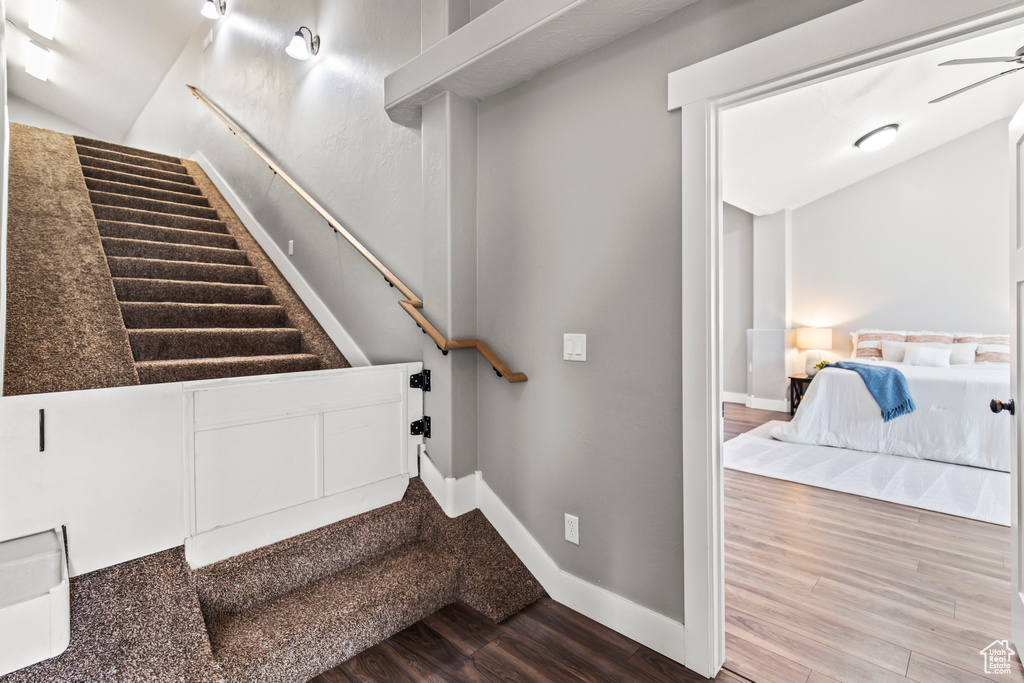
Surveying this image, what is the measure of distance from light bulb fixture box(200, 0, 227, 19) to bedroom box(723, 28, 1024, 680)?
4537mm

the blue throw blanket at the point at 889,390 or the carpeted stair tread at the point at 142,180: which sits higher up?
the carpeted stair tread at the point at 142,180

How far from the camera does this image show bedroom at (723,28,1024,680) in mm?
2062

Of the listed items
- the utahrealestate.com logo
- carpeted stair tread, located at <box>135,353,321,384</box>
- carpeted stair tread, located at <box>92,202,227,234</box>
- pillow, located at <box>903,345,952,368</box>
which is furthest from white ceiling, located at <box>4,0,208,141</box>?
pillow, located at <box>903,345,952,368</box>

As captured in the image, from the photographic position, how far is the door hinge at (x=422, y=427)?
234cm

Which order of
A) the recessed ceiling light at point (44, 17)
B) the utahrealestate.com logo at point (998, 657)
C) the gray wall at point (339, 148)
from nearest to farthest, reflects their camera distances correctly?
the utahrealestate.com logo at point (998, 657) < the gray wall at point (339, 148) < the recessed ceiling light at point (44, 17)

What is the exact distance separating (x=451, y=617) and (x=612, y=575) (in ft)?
2.12

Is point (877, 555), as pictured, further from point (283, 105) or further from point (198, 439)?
point (283, 105)

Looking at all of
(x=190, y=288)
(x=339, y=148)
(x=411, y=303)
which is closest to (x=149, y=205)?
(x=190, y=288)

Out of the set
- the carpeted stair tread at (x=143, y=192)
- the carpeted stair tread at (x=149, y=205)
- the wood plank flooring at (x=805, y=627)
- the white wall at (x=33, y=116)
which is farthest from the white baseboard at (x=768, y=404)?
the white wall at (x=33, y=116)

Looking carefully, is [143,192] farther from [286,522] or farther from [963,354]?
[963,354]

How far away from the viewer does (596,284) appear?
1909mm

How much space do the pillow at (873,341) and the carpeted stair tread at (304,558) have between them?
5.77 m

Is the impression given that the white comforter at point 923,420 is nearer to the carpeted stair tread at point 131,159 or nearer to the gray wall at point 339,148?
the gray wall at point 339,148

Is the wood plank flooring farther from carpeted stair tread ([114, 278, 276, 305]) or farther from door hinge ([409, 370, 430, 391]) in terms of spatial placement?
carpeted stair tread ([114, 278, 276, 305])
